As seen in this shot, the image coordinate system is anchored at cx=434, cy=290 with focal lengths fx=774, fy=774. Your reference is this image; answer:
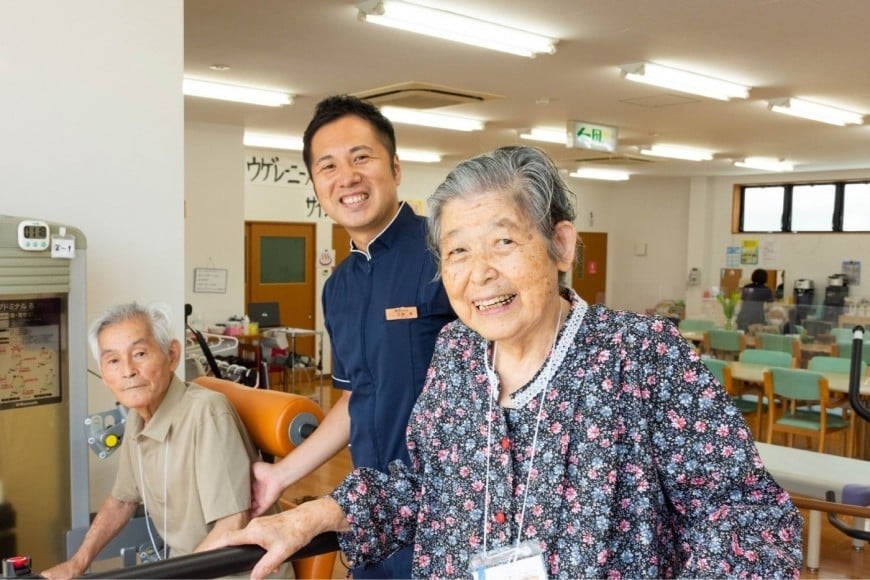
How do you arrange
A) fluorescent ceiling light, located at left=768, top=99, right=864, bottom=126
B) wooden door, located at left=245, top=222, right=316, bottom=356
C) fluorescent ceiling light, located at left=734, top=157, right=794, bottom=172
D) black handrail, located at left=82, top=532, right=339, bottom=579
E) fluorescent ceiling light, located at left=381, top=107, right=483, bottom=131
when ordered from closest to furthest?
1. black handrail, located at left=82, top=532, right=339, bottom=579
2. fluorescent ceiling light, located at left=768, top=99, right=864, bottom=126
3. fluorescent ceiling light, located at left=381, top=107, right=483, bottom=131
4. wooden door, located at left=245, top=222, right=316, bottom=356
5. fluorescent ceiling light, located at left=734, top=157, right=794, bottom=172

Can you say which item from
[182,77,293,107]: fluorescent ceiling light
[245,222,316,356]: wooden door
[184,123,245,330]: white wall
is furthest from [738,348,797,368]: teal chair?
[245,222,316,356]: wooden door

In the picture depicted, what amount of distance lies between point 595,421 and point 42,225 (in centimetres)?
172

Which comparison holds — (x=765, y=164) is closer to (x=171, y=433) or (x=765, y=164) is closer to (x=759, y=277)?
(x=759, y=277)

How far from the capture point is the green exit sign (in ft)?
25.4

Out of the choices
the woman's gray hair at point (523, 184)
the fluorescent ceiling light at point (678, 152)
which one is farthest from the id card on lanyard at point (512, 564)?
the fluorescent ceiling light at point (678, 152)

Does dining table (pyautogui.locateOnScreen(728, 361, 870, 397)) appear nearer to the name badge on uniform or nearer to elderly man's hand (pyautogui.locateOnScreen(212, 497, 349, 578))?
the name badge on uniform

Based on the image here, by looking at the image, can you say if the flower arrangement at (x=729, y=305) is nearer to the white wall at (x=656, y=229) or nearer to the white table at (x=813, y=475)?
the white wall at (x=656, y=229)

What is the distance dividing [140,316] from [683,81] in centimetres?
489

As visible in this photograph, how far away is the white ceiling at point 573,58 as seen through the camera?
4.23 m

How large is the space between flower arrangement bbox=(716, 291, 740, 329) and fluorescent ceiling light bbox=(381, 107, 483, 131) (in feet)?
11.0

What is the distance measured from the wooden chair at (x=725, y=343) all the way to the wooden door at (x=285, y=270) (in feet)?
17.8

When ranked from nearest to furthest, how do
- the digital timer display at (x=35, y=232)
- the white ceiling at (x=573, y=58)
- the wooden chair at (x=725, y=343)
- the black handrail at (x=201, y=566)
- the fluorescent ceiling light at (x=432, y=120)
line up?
the black handrail at (x=201, y=566) < the digital timer display at (x=35, y=232) < the white ceiling at (x=573, y=58) < the fluorescent ceiling light at (x=432, y=120) < the wooden chair at (x=725, y=343)

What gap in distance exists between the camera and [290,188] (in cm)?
1077

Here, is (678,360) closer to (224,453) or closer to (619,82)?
(224,453)
